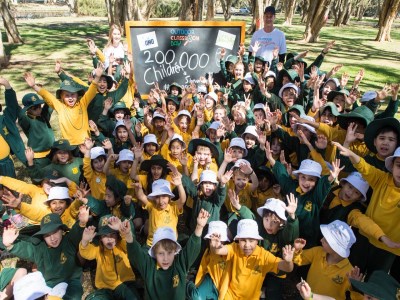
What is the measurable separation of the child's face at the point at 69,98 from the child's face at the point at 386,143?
4710mm

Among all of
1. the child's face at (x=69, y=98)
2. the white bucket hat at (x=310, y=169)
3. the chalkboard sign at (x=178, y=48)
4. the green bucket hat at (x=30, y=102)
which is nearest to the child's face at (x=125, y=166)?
the child's face at (x=69, y=98)

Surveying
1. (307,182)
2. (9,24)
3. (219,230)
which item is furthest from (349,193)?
(9,24)

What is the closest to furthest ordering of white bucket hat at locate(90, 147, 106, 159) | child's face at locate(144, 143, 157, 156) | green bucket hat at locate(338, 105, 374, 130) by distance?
1. green bucket hat at locate(338, 105, 374, 130)
2. white bucket hat at locate(90, 147, 106, 159)
3. child's face at locate(144, 143, 157, 156)

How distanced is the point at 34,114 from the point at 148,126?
1969 millimetres

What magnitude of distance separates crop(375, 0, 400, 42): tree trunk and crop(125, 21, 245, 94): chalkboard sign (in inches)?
670

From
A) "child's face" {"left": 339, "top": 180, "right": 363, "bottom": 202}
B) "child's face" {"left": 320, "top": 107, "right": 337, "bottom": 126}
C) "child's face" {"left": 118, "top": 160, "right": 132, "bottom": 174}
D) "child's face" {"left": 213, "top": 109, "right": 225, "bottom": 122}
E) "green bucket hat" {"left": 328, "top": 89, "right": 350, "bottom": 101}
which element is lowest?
"child's face" {"left": 118, "top": 160, "right": 132, "bottom": 174}

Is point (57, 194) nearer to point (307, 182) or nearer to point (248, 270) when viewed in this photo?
point (248, 270)

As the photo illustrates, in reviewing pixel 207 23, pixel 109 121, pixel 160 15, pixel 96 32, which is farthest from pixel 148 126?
pixel 160 15

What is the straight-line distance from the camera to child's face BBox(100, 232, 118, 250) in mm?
3665

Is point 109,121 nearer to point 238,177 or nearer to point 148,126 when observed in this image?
point 148,126

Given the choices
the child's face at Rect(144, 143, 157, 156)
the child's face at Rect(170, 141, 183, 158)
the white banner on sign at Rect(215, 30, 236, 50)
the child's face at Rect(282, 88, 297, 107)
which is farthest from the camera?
the white banner on sign at Rect(215, 30, 236, 50)

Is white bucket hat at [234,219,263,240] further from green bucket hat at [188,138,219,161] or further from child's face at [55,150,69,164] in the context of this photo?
child's face at [55,150,69,164]

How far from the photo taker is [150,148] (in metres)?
5.14

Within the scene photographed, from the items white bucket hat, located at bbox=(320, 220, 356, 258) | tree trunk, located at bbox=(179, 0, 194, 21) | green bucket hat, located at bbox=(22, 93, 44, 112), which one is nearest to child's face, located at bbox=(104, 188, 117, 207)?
green bucket hat, located at bbox=(22, 93, 44, 112)
